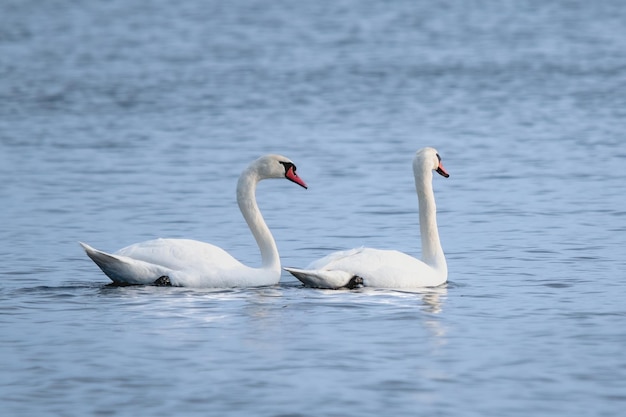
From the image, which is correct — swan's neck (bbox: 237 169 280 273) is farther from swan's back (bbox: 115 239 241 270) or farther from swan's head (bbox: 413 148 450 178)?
swan's head (bbox: 413 148 450 178)

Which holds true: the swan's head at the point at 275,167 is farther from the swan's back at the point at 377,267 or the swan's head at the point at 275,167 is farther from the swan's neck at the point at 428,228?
the swan's back at the point at 377,267

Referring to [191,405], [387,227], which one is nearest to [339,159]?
[387,227]

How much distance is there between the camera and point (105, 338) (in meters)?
10.5

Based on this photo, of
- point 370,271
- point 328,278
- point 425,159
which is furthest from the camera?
point 425,159

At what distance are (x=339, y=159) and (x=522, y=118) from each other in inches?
225

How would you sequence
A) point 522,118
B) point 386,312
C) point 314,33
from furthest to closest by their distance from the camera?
point 314,33, point 522,118, point 386,312

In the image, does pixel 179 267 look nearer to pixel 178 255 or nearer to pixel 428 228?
pixel 178 255

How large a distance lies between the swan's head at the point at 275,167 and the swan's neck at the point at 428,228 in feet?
3.52

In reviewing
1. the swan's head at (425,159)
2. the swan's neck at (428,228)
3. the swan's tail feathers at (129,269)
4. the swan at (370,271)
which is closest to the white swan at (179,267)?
the swan's tail feathers at (129,269)

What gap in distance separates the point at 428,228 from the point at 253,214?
1.55 meters

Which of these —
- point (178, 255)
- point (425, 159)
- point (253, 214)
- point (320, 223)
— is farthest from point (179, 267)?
point (320, 223)

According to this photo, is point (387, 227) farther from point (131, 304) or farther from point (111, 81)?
point (111, 81)

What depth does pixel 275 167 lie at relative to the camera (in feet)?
43.2

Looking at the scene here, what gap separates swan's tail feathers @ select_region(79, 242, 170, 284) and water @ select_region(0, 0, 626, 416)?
172 millimetres
